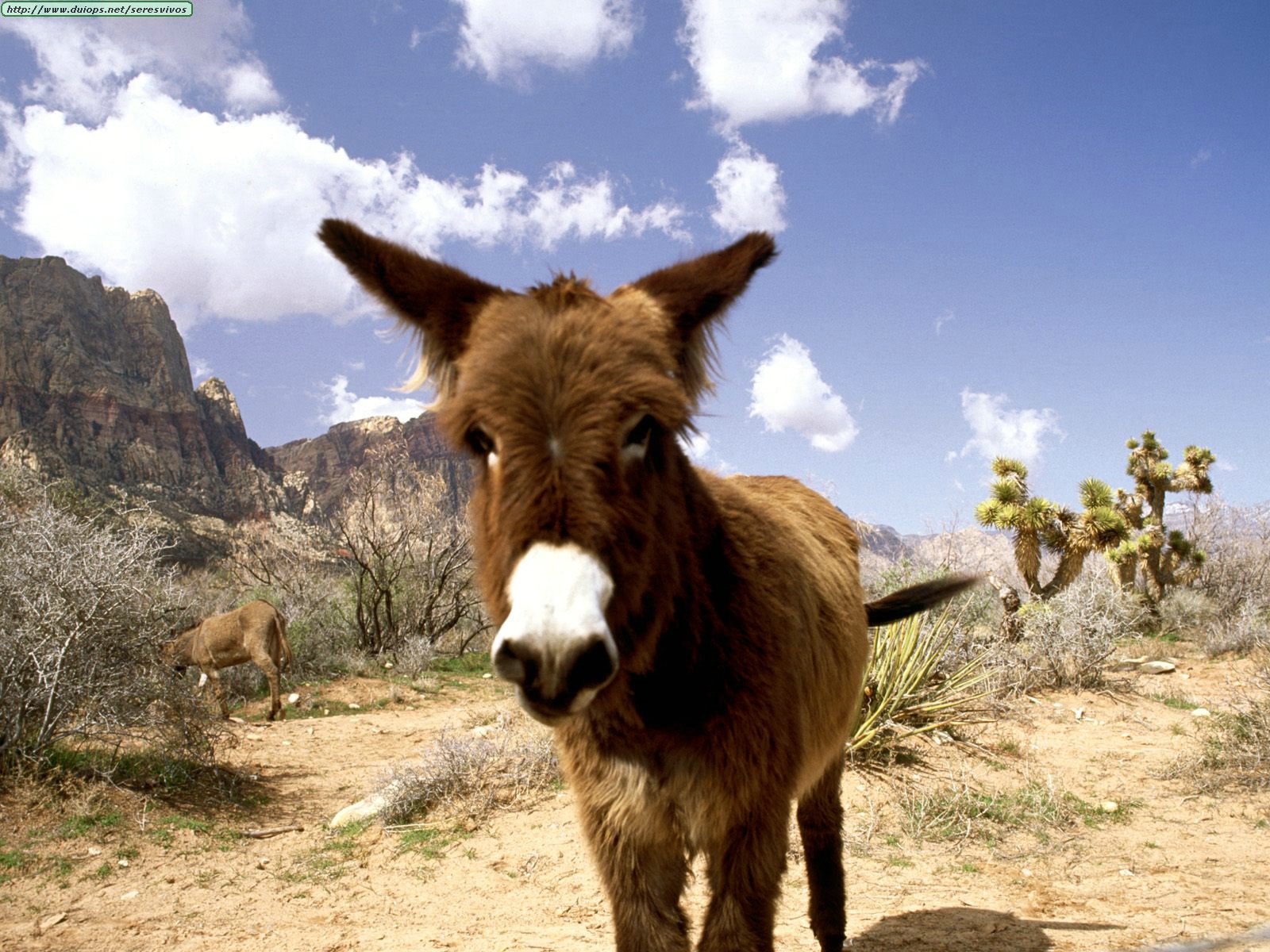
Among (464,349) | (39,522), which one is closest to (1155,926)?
(464,349)

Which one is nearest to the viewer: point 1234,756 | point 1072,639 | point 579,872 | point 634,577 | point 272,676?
point 634,577

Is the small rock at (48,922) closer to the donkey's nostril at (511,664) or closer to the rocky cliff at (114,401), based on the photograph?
the donkey's nostril at (511,664)

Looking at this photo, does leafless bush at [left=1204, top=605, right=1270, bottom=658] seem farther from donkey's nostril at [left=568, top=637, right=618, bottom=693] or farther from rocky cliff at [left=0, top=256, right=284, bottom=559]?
rocky cliff at [left=0, top=256, right=284, bottom=559]

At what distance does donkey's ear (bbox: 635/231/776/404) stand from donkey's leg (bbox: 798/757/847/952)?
2.65m

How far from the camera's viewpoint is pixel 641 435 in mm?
2068

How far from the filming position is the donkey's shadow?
4352mm

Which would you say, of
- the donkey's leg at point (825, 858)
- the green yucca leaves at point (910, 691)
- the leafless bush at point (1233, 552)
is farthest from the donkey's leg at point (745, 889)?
the leafless bush at point (1233, 552)

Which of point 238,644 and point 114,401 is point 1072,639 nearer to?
point 238,644

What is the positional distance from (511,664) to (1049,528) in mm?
17825

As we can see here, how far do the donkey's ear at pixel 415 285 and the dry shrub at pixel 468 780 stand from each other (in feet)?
19.1

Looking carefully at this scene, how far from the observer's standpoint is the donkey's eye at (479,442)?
2.09m

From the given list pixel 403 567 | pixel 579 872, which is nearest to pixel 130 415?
pixel 403 567

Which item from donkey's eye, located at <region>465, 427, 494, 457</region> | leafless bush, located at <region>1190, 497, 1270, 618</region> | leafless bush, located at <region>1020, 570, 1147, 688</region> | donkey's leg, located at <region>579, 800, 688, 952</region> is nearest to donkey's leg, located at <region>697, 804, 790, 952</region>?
donkey's leg, located at <region>579, 800, 688, 952</region>

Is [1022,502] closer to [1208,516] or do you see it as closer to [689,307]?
[1208,516]
